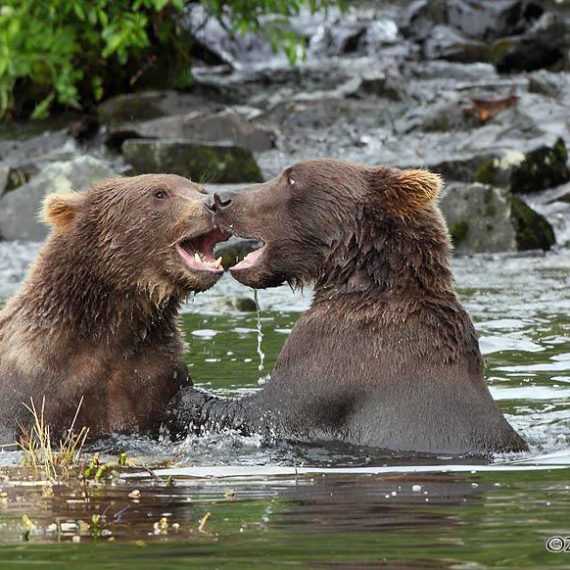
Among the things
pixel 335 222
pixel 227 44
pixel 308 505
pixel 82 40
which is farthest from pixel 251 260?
pixel 227 44

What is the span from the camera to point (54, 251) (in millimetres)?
9180

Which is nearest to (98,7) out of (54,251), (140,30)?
(140,30)

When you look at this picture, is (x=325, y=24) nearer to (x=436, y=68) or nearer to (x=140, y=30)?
(x=436, y=68)

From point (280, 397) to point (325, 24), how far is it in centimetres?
2189

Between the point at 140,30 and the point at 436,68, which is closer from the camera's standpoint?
the point at 140,30

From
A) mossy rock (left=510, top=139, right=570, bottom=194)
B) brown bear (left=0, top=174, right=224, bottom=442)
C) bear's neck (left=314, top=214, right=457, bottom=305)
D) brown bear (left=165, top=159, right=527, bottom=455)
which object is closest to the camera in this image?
brown bear (left=165, top=159, right=527, bottom=455)

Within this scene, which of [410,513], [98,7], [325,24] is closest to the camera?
[410,513]

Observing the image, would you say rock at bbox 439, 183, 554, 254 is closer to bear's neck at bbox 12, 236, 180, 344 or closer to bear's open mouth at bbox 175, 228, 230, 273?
bear's open mouth at bbox 175, 228, 230, 273

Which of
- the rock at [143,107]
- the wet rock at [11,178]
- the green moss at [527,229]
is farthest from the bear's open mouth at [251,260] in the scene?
the rock at [143,107]

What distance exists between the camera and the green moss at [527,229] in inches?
703

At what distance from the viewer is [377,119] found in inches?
973

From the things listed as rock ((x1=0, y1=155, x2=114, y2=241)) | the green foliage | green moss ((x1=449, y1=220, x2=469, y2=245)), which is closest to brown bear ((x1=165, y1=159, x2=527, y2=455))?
green moss ((x1=449, y1=220, x2=469, y2=245))

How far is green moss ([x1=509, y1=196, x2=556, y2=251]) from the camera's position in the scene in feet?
→ 58.5

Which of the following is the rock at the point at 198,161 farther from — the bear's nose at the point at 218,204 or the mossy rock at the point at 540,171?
the bear's nose at the point at 218,204
